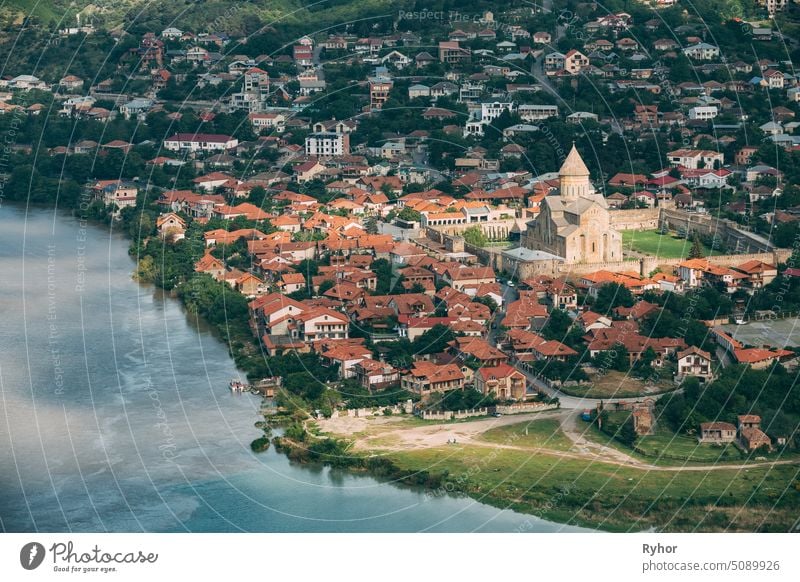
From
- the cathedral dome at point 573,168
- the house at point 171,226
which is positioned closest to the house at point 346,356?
the cathedral dome at point 573,168

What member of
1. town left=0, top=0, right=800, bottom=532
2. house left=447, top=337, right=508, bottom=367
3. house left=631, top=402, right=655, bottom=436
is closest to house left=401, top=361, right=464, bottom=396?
town left=0, top=0, right=800, bottom=532

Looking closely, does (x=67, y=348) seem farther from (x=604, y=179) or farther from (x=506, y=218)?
(x=604, y=179)

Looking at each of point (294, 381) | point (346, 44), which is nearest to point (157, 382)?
point (294, 381)

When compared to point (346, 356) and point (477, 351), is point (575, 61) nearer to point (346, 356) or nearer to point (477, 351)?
point (477, 351)

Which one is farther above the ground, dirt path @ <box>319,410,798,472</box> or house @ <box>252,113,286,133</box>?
house @ <box>252,113,286,133</box>

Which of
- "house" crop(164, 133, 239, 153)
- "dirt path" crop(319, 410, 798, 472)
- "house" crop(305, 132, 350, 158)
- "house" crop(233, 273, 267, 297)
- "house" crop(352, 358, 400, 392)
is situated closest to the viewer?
"dirt path" crop(319, 410, 798, 472)

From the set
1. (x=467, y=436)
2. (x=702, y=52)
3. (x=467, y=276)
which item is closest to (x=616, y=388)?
(x=467, y=436)

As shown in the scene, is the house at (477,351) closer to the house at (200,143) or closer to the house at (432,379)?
the house at (432,379)

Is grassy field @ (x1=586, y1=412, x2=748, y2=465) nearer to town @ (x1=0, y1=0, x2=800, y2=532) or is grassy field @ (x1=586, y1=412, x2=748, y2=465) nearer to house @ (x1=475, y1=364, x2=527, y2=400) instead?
town @ (x1=0, y1=0, x2=800, y2=532)
